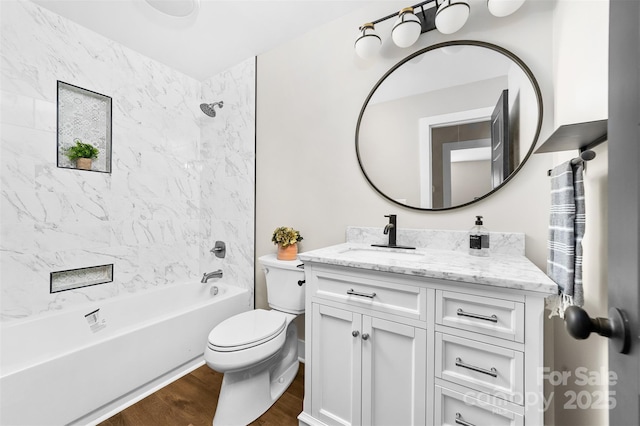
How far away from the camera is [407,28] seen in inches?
58.2

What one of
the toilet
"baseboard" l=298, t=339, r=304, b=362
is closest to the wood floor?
the toilet

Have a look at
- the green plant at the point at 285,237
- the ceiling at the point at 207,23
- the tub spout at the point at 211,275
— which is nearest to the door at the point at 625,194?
the green plant at the point at 285,237

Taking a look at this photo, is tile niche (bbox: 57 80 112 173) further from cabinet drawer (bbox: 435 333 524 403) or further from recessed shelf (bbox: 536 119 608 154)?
recessed shelf (bbox: 536 119 608 154)

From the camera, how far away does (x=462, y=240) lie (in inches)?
57.2

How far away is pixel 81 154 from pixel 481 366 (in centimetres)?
268

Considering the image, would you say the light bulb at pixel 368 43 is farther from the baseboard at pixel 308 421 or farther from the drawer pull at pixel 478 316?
the baseboard at pixel 308 421

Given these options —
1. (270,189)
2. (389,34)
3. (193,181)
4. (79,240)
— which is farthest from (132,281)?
(389,34)

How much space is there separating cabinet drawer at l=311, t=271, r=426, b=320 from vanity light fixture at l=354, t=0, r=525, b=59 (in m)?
1.33

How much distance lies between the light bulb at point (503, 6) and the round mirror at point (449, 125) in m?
0.14

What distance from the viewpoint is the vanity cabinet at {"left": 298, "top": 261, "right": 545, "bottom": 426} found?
0.90 metres

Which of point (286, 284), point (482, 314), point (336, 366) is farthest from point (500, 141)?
point (286, 284)

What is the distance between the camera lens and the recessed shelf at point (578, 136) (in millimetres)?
741

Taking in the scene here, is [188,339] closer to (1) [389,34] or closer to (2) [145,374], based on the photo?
(2) [145,374]

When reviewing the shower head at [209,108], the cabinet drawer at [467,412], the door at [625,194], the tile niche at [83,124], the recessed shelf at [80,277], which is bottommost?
the cabinet drawer at [467,412]
